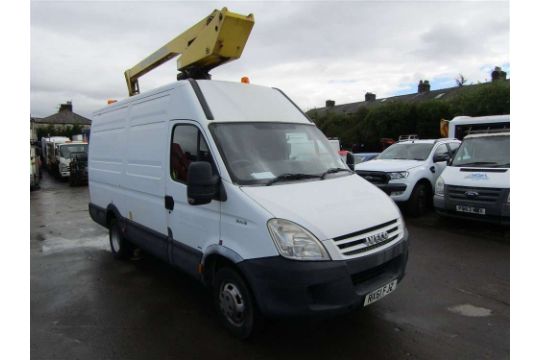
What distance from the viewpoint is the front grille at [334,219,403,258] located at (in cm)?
313

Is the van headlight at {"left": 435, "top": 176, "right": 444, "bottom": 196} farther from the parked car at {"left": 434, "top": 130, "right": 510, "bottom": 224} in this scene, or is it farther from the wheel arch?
the wheel arch

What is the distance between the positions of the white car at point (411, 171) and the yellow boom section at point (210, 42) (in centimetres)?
473

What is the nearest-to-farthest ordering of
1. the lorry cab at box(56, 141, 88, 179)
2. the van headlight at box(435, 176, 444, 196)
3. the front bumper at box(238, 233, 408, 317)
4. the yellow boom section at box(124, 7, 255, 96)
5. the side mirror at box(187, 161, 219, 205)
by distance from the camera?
the front bumper at box(238, 233, 408, 317) → the side mirror at box(187, 161, 219, 205) → the yellow boom section at box(124, 7, 255, 96) → the van headlight at box(435, 176, 444, 196) → the lorry cab at box(56, 141, 88, 179)

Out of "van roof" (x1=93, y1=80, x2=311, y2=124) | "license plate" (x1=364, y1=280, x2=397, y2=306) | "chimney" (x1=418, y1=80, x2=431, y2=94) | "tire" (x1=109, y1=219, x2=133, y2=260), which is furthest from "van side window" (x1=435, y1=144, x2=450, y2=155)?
"chimney" (x1=418, y1=80, x2=431, y2=94)

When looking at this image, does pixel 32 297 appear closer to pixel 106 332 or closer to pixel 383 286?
pixel 106 332

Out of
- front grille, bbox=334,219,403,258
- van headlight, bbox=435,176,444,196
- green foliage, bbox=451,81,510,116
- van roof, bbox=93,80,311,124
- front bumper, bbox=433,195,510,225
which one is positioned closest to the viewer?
front grille, bbox=334,219,403,258

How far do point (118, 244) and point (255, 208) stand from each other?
3777 millimetres

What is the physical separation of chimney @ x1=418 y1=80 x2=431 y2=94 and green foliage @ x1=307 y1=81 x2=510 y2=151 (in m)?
15.2

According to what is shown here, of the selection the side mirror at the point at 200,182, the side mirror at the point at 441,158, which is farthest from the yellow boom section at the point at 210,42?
the side mirror at the point at 441,158

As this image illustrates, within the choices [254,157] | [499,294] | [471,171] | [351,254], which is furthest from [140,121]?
[471,171]

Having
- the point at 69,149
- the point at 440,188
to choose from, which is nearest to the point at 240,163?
the point at 440,188

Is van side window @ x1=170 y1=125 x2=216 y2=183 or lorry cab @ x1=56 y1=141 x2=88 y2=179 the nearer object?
van side window @ x1=170 y1=125 x2=216 y2=183

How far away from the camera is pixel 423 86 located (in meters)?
42.6

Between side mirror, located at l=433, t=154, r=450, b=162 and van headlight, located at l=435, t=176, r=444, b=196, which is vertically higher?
side mirror, located at l=433, t=154, r=450, b=162
